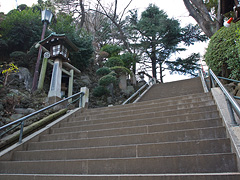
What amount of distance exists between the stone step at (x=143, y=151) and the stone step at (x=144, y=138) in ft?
1.05

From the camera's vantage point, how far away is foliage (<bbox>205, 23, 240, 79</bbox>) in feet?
18.4

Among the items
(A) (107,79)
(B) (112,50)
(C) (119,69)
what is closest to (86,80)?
(C) (119,69)

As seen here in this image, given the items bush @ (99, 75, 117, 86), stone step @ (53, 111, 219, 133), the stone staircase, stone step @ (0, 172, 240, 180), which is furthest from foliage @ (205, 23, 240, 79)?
bush @ (99, 75, 117, 86)

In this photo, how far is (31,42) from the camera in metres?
11.1

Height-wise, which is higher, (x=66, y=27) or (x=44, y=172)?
(x=66, y=27)

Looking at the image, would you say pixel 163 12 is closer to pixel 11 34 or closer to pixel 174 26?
pixel 174 26

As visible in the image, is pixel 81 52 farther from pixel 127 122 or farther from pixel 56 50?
pixel 127 122

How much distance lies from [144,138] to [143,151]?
414mm

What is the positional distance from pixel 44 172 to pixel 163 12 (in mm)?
19275

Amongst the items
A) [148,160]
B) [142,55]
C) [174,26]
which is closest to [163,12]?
[174,26]

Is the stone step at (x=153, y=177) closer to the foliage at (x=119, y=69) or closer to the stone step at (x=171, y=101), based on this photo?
the stone step at (x=171, y=101)

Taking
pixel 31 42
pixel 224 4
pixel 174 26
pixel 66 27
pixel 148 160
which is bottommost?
pixel 148 160

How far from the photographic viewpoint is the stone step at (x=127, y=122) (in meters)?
3.50

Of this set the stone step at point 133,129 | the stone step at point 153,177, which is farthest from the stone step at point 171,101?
the stone step at point 153,177
